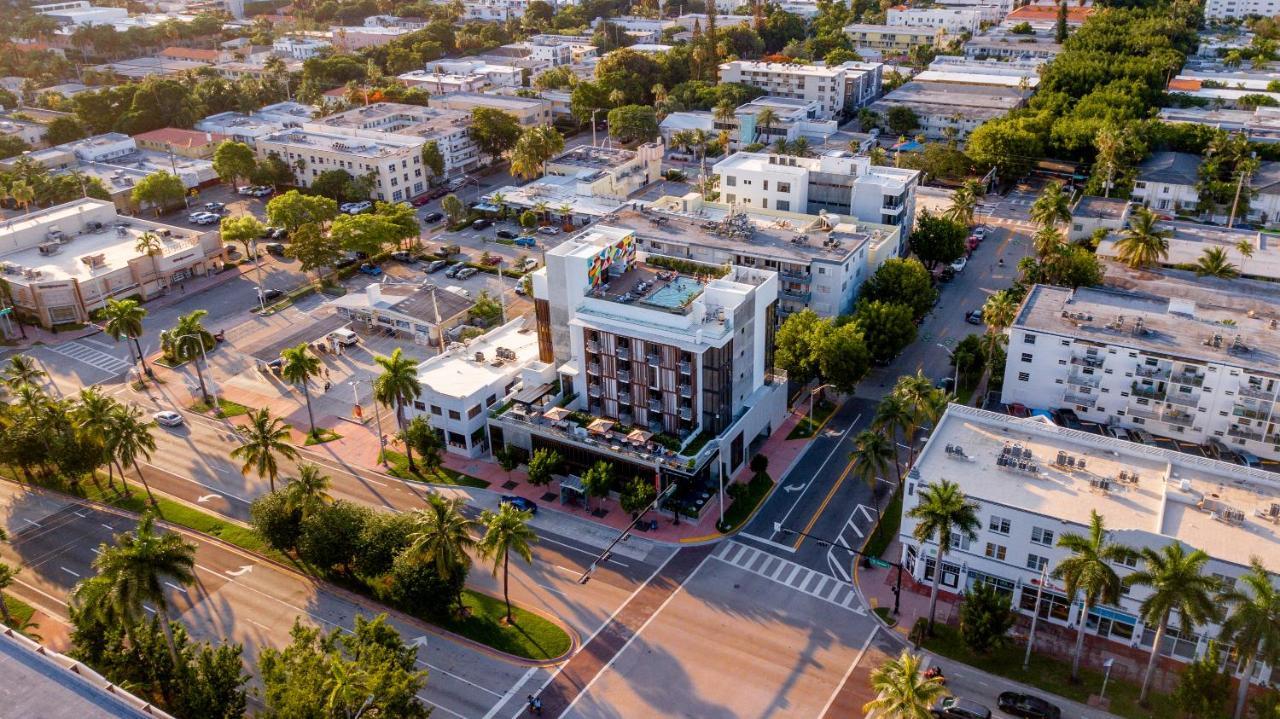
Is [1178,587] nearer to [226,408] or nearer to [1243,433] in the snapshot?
[1243,433]

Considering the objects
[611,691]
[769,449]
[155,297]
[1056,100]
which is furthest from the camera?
[1056,100]

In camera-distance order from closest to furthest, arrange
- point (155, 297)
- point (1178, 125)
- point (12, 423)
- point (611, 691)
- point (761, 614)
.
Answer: point (611, 691) < point (761, 614) < point (12, 423) < point (155, 297) < point (1178, 125)

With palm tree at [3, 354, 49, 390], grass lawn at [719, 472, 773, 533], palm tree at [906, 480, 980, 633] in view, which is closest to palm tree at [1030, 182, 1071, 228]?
grass lawn at [719, 472, 773, 533]

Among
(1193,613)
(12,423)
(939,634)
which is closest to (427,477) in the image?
(12,423)

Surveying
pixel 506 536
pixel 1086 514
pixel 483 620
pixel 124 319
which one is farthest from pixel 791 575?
pixel 124 319

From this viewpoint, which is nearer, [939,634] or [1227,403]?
[939,634]

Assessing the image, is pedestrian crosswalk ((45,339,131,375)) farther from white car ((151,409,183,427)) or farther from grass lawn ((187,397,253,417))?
grass lawn ((187,397,253,417))

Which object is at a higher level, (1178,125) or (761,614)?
(1178,125)

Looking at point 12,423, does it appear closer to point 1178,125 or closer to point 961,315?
point 961,315
